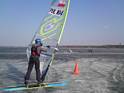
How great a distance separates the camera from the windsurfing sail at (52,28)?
1002 cm

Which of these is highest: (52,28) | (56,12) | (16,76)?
(56,12)

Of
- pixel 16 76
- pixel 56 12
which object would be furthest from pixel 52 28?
pixel 16 76

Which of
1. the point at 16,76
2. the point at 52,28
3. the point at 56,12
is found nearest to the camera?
the point at 52,28

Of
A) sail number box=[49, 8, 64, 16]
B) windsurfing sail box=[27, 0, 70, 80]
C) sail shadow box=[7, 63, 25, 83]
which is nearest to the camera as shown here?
windsurfing sail box=[27, 0, 70, 80]

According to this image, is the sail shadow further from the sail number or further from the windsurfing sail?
the sail number

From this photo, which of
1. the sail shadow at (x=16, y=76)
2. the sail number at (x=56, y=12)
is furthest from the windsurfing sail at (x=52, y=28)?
the sail shadow at (x=16, y=76)

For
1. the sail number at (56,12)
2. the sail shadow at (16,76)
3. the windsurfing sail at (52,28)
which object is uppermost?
Answer: the sail number at (56,12)

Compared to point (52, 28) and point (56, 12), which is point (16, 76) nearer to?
point (52, 28)

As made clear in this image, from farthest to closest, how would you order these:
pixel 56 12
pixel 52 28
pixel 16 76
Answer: pixel 16 76 < pixel 56 12 < pixel 52 28

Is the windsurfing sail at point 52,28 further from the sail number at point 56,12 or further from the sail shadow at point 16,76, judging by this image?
the sail shadow at point 16,76

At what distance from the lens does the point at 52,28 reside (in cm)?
1038

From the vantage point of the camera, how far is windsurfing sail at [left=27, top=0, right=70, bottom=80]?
10016 mm

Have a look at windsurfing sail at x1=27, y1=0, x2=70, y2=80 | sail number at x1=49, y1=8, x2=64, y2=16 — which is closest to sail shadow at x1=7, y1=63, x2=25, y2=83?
windsurfing sail at x1=27, y1=0, x2=70, y2=80

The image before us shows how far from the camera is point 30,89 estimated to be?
8.79 m
